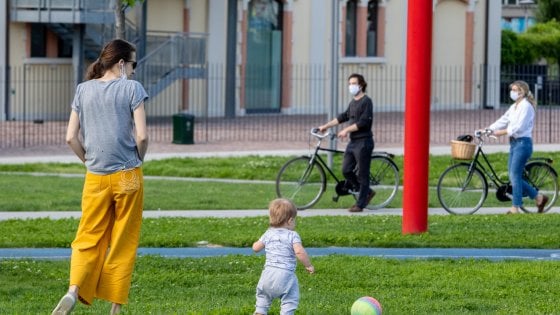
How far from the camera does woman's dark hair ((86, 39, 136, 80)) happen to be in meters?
8.65

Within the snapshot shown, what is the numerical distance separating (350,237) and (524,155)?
3672mm

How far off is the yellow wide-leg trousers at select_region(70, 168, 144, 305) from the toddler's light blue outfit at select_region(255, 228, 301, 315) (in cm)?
90

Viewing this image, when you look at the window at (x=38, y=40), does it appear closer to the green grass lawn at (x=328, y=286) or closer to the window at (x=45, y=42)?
the window at (x=45, y=42)

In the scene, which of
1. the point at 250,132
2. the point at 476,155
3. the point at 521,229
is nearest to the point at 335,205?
the point at 476,155

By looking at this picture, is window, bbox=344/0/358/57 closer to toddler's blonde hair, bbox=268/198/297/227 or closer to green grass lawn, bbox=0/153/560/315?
green grass lawn, bbox=0/153/560/315

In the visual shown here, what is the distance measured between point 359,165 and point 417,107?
11.3 ft

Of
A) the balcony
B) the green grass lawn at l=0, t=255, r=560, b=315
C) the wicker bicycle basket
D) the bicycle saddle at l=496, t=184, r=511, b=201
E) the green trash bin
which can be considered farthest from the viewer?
the balcony

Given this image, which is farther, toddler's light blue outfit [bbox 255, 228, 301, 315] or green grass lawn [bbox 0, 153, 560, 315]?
green grass lawn [bbox 0, 153, 560, 315]

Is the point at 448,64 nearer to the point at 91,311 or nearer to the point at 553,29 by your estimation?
the point at 553,29

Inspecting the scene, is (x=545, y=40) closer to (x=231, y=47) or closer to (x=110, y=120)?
(x=231, y=47)

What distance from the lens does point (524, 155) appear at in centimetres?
1662

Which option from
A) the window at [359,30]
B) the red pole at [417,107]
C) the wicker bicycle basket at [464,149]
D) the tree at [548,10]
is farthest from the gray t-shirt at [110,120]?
the tree at [548,10]

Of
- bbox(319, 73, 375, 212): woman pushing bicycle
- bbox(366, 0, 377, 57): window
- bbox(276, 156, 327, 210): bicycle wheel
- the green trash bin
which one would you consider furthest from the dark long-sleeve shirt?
bbox(366, 0, 377, 57): window

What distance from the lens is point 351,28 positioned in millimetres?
44188
